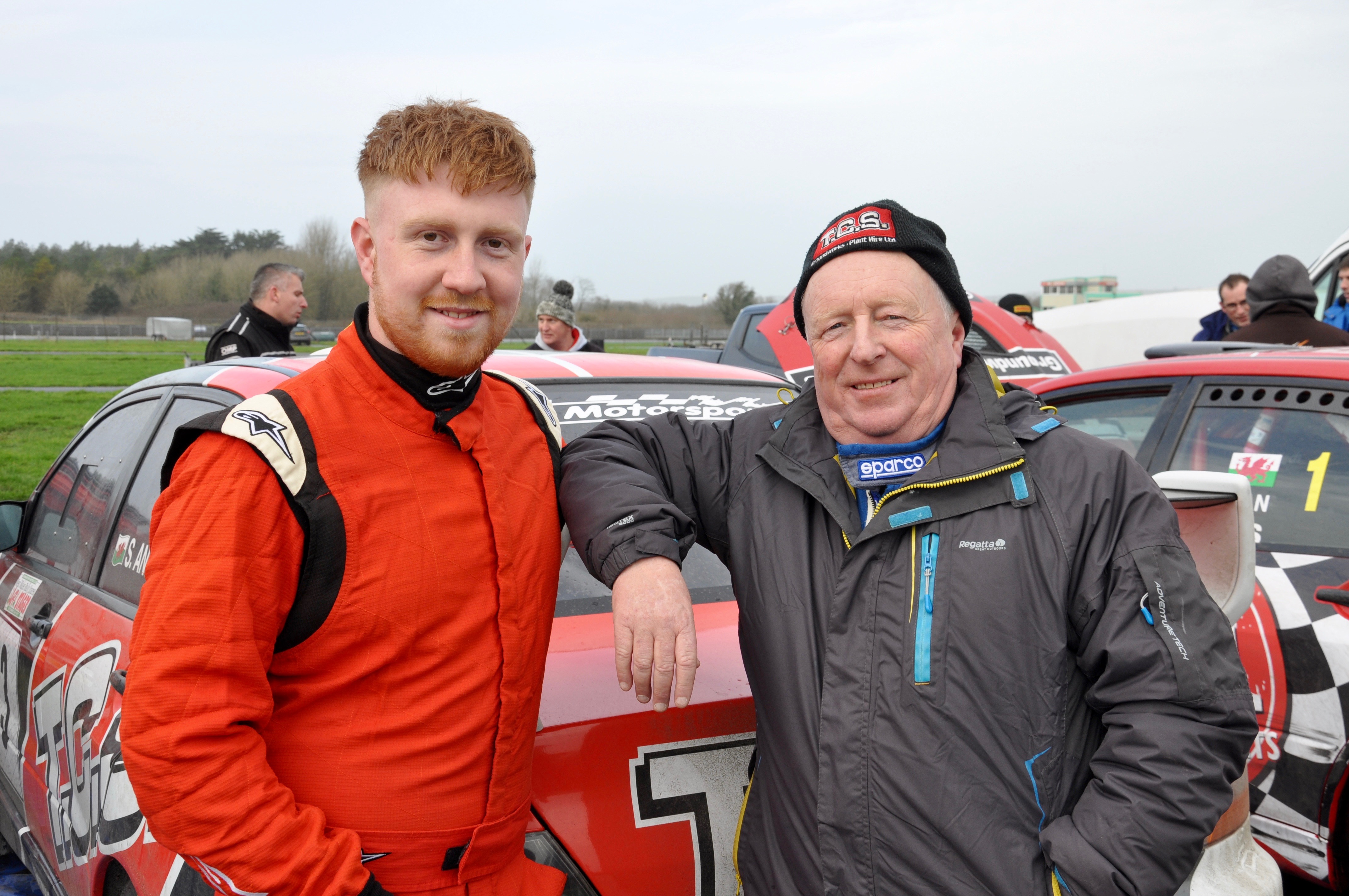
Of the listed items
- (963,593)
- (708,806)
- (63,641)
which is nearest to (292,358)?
(63,641)

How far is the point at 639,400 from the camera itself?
2.61 m

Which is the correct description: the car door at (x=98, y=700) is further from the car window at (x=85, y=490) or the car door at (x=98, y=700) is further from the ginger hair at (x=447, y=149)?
the ginger hair at (x=447, y=149)

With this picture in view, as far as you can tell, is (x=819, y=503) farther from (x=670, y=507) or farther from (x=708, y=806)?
(x=708, y=806)

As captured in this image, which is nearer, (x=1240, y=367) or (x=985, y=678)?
(x=985, y=678)

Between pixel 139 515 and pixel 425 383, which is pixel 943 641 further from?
pixel 139 515

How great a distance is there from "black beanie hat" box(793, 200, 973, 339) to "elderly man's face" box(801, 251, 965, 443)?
0.01 metres

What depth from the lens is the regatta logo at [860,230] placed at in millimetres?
1774

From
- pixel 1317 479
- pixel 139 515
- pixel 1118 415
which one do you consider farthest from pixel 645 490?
pixel 1118 415

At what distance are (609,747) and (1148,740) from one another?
0.88m

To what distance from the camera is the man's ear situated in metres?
1.59

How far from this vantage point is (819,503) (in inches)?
67.3

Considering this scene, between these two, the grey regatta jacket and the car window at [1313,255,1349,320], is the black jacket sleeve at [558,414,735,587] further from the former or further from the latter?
the car window at [1313,255,1349,320]

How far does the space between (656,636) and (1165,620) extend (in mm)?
806

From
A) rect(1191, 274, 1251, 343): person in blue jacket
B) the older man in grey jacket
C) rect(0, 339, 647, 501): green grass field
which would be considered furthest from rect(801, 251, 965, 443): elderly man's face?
rect(1191, 274, 1251, 343): person in blue jacket
